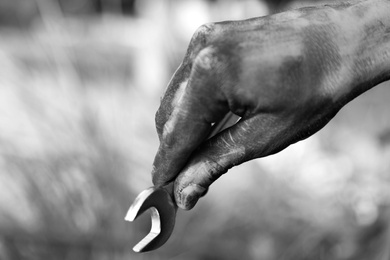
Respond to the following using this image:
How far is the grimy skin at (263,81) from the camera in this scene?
959 millimetres

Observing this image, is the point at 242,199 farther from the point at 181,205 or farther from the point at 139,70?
the point at 139,70

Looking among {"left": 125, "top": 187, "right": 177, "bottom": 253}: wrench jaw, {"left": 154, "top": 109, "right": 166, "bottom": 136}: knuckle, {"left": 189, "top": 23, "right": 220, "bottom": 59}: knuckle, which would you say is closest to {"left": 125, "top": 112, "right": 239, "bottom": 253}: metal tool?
{"left": 125, "top": 187, "right": 177, "bottom": 253}: wrench jaw

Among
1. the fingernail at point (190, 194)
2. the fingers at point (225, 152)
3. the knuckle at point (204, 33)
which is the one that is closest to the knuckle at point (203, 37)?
the knuckle at point (204, 33)

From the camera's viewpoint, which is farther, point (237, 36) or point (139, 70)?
point (139, 70)

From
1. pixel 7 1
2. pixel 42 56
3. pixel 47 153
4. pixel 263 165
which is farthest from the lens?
pixel 7 1

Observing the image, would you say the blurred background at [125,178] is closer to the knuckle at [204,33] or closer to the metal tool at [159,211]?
the metal tool at [159,211]

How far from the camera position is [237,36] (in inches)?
38.0

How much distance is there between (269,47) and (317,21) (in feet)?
0.40

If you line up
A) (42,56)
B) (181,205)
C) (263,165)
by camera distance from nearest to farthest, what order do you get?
(181,205) < (42,56) < (263,165)

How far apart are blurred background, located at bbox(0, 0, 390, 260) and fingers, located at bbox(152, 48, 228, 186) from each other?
42.3 inches

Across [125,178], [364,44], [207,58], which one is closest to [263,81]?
[207,58]

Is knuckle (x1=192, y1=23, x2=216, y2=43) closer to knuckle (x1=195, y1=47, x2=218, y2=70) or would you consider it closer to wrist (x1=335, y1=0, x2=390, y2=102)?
knuckle (x1=195, y1=47, x2=218, y2=70)

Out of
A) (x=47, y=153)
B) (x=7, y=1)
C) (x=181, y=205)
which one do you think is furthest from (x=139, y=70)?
(x=181, y=205)

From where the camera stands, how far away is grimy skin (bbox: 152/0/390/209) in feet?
3.15
